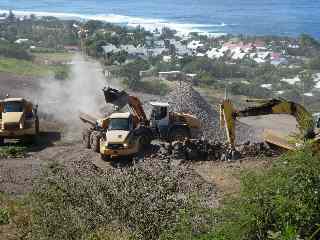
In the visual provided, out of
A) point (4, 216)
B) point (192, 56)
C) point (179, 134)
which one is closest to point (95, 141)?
point (179, 134)

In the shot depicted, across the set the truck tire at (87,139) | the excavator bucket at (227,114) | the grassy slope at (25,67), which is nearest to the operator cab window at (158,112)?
the truck tire at (87,139)

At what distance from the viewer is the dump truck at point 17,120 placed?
829 inches

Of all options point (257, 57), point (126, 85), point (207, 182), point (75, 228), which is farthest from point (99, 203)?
point (257, 57)

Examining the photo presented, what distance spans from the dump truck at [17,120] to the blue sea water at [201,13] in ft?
197

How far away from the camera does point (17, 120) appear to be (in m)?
21.2

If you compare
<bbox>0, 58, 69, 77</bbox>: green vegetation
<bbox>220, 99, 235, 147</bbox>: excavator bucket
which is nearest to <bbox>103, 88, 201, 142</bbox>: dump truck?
<bbox>220, 99, 235, 147</bbox>: excavator bucket

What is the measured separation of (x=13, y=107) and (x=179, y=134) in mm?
Answer: 5854

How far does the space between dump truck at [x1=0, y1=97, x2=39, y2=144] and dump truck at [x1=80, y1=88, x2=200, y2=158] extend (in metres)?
1.90

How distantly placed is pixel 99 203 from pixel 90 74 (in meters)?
29.9

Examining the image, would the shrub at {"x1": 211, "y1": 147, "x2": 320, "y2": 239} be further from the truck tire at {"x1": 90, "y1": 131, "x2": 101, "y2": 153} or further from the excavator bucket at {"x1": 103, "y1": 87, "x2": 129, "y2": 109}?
the excavator bucket at {"x1": 103, "y1": 87, "x2": 129, "y2": 109}

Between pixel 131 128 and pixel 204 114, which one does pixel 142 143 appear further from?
pixel 204 114

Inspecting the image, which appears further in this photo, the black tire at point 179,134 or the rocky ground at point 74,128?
the black tire at point 179,134

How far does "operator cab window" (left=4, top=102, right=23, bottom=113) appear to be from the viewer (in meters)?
21.8

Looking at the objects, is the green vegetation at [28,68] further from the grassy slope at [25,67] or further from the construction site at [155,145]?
the construction site at [155,145]
